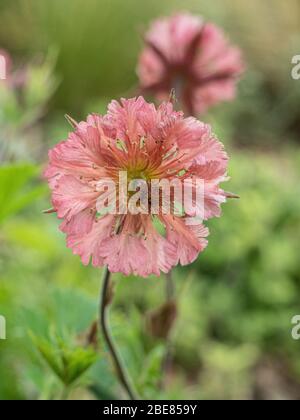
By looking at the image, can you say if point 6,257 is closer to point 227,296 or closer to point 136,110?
point 227,296

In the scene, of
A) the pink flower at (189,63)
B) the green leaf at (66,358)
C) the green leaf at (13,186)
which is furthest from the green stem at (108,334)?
the pink flower at (189,63)

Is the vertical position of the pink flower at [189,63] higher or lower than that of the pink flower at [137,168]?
higher

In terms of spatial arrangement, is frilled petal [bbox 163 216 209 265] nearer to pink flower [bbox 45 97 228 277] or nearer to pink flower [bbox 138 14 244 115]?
pink flower [bbox 45 97 228 277]

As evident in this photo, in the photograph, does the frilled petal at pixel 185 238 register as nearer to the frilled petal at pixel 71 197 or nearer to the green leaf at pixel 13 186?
the frilled petal at pixel 71 197

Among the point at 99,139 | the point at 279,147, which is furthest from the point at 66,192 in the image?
the point at 279,147

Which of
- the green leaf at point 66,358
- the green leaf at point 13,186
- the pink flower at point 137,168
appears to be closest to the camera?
the pink flower at point 137,168

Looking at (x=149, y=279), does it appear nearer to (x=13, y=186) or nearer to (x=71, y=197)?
(x=13, y=186)
